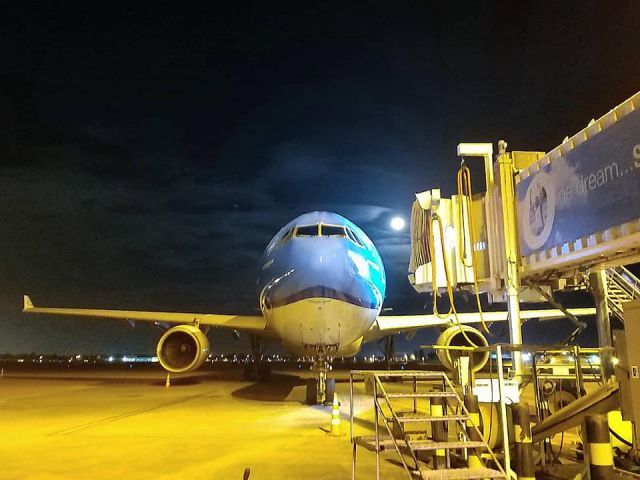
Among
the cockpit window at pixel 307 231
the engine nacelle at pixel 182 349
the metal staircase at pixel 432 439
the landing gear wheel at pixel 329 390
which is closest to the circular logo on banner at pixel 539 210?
the metal staircase at pixel 432 439

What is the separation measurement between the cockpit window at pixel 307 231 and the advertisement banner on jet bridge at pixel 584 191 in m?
7.37

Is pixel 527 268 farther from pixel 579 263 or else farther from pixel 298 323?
pixel 298 323

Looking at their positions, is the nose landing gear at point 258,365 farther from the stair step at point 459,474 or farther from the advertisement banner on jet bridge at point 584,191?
the stair step at point 459,474

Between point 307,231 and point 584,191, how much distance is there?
8769mm

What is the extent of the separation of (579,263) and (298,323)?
24.9 feet

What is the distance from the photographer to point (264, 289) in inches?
544

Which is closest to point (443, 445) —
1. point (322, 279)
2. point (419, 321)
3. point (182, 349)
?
point (322, 279)

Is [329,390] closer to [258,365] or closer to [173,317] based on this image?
[173,317]

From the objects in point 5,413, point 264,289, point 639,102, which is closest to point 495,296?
point 639,102

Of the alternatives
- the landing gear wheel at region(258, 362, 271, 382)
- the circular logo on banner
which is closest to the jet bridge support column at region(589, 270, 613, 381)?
the circular logo on banner

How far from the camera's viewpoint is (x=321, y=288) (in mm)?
11422

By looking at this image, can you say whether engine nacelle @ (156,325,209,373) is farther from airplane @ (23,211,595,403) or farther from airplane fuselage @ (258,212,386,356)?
airplane fuselage @ (258,212,386,356)

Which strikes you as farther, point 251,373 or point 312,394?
point 251,373

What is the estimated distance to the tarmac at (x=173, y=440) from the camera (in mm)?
6172
